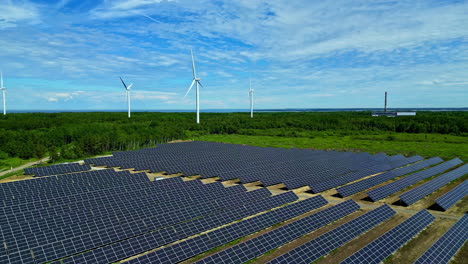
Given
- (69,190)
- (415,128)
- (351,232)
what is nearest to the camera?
(351,232)

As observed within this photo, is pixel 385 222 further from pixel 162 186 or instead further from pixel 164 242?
pixel 162 186

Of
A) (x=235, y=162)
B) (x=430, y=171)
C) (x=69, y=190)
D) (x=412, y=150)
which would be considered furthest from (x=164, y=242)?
(x=412, y=150)

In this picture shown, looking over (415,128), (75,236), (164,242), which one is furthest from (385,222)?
(415,128)

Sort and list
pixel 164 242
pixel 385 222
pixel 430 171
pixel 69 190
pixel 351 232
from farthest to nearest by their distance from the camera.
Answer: pixel 430 171, pixel 69 190, pixel 385 222, pixel 351 232, pixel 164 242

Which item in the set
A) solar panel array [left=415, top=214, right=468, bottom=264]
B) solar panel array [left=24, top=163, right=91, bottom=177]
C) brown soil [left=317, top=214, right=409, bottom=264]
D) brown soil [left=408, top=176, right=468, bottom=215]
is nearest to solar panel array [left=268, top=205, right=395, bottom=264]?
brown soil [left=317, top=214, right=409, bottom=264]

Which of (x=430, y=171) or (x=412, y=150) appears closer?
(x=430, y=171)

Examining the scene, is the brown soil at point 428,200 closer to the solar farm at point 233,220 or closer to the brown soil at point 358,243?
the solar farm at point 233,220

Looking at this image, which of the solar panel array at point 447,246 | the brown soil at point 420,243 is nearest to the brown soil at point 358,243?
the brown soil at point 420,243
